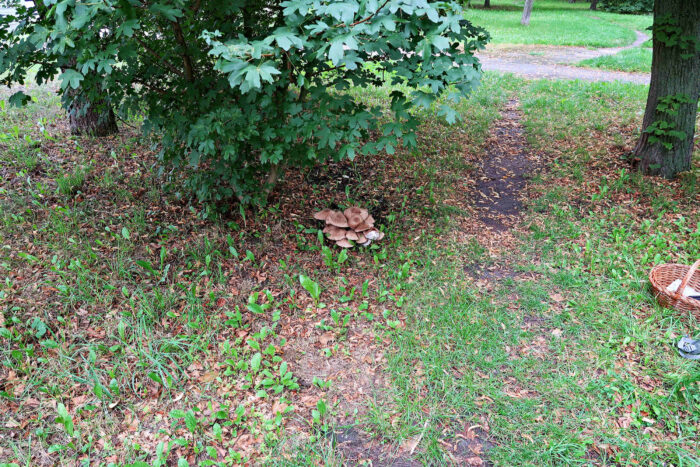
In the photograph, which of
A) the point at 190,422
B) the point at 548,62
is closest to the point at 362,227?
the point at 190,422

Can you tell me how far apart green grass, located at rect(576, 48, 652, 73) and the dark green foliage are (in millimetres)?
22684

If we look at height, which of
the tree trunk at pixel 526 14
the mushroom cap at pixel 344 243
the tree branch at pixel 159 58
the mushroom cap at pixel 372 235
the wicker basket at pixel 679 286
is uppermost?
the tree trunk at pixel 526 14

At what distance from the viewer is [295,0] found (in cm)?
227

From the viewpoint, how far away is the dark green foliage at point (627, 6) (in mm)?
29312

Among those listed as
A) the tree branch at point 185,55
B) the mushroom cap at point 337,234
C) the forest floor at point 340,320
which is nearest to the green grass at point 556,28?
the forest floor at point 340,320

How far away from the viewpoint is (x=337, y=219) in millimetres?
3859

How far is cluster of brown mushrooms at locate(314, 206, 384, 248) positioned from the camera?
381 centimetres

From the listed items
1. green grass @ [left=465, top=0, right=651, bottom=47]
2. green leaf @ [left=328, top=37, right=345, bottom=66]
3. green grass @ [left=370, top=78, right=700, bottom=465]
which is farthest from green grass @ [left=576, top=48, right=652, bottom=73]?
green leaf @ [left=328, top=37, right=345, bottom=66]

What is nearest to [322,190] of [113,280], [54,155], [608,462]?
[113,280]

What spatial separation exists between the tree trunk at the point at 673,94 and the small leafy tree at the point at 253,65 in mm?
2812

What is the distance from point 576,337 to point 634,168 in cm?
315

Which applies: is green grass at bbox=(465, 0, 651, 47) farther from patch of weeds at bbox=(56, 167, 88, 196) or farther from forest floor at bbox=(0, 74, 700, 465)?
patch of weeds at bbox=(56, 167, 88, 196)

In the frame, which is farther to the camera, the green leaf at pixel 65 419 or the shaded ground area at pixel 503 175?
the shaded ground area at pixel 503 175

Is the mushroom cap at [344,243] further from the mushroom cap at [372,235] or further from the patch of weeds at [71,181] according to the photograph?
the patch of weeds at [71,181]
